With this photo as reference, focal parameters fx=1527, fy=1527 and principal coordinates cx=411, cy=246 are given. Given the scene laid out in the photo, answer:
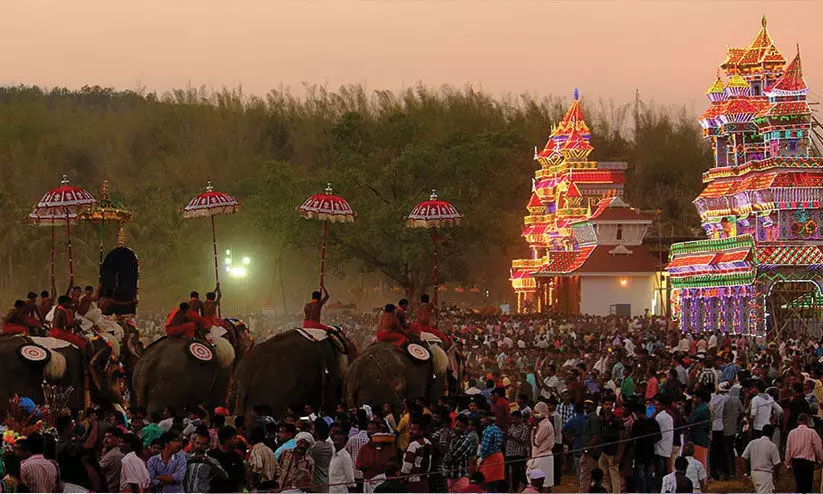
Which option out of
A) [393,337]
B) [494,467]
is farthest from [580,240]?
[494,467]

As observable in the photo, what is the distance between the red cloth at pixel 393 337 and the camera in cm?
2119

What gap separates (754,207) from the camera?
43625mm

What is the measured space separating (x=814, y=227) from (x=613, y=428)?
2666 cm

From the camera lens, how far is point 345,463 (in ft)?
45.4

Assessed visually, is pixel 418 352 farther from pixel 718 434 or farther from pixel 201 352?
pixel 718 434

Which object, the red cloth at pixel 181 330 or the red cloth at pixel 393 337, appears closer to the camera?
the red cloth at pixel 393 337

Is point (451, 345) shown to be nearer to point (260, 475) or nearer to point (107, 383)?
point (107, 383)

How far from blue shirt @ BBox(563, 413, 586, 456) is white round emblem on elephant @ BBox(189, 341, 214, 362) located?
6.06 meters

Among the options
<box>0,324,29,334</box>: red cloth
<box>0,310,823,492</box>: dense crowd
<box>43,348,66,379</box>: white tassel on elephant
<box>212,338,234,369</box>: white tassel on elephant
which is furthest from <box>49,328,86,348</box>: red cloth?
<box>0,310,823,492</box>: dense crowd

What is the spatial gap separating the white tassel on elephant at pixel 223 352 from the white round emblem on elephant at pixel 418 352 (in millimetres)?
2789

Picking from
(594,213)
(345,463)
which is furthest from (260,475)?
(594,213)

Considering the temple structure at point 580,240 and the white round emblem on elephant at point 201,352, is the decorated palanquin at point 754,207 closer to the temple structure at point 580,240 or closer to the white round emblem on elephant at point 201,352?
the temple structure at point 580,240

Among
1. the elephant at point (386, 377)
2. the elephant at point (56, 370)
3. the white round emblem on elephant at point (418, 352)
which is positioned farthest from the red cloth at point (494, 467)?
the elephant at point (56, 370)

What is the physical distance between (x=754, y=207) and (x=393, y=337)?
24658mm
